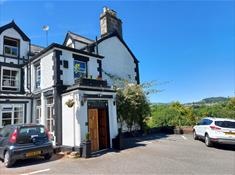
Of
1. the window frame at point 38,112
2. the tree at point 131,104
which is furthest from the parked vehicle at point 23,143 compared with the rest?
the tree at point 131,104

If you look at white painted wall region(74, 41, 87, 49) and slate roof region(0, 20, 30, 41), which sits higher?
slate roof region(0, 20, 30, 41)

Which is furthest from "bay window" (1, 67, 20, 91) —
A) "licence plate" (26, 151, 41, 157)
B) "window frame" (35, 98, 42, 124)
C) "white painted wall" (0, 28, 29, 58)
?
"licence plate" (26, 151, 41, 157)

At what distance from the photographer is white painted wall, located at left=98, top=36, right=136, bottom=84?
1794 centimetres

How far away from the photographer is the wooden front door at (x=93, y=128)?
11.4m

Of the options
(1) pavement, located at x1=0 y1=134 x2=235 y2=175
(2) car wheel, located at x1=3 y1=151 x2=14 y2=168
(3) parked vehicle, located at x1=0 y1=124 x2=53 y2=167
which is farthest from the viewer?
(3) parked vehicle, located at x1=0 y1=124 x2=53 y2=167

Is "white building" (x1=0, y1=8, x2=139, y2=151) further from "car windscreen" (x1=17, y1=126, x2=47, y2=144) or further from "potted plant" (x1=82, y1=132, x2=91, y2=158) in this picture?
"car windscreen" (x1=17, y1=126, x2=47, y2=144)

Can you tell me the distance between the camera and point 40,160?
938 cm

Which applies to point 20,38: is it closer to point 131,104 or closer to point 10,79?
point 10,79

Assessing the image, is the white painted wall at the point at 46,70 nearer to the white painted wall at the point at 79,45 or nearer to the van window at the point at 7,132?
the van window at the point at 7,132

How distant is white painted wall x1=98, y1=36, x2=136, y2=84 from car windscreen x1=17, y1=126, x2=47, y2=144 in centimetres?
861

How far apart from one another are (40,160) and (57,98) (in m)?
3.66

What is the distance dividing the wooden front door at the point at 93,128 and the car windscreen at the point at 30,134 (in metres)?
2.73

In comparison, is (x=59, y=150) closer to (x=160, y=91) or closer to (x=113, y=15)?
(x=160, y=91)

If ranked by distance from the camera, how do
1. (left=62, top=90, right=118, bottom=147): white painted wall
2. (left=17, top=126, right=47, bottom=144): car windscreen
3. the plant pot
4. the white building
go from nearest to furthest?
(left=17, top=126, right=47, bottom=144): car windscreen
the plant pot
(left=62, top=90, right=118, bottom=147): white painted wall
the white building
